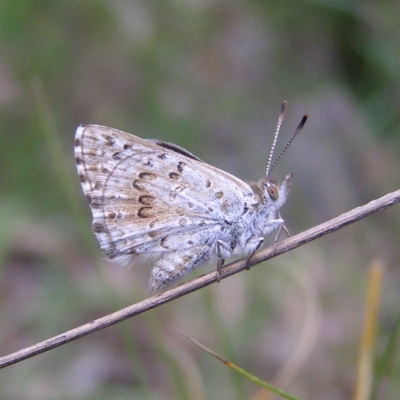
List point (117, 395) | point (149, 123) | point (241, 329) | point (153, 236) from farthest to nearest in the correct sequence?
point (149, 123)
point (241, 329)
point (117, 395)
point (153, 236)

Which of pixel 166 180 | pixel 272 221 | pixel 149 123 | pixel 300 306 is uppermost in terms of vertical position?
pixel 149 123

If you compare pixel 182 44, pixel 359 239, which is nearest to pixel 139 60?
pixel 182 44

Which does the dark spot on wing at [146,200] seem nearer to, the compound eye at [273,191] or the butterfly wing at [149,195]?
the butterfly wing at [149,195]

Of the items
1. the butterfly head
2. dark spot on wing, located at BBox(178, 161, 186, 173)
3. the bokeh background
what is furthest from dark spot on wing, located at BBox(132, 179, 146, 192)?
the bokeh background

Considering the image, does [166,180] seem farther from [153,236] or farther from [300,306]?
[300,306]

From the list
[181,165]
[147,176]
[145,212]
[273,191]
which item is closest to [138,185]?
[147,176]

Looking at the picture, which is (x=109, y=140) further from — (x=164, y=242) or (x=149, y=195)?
(x=164, y=242)

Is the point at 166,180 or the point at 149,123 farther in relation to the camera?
the point at 149,123
